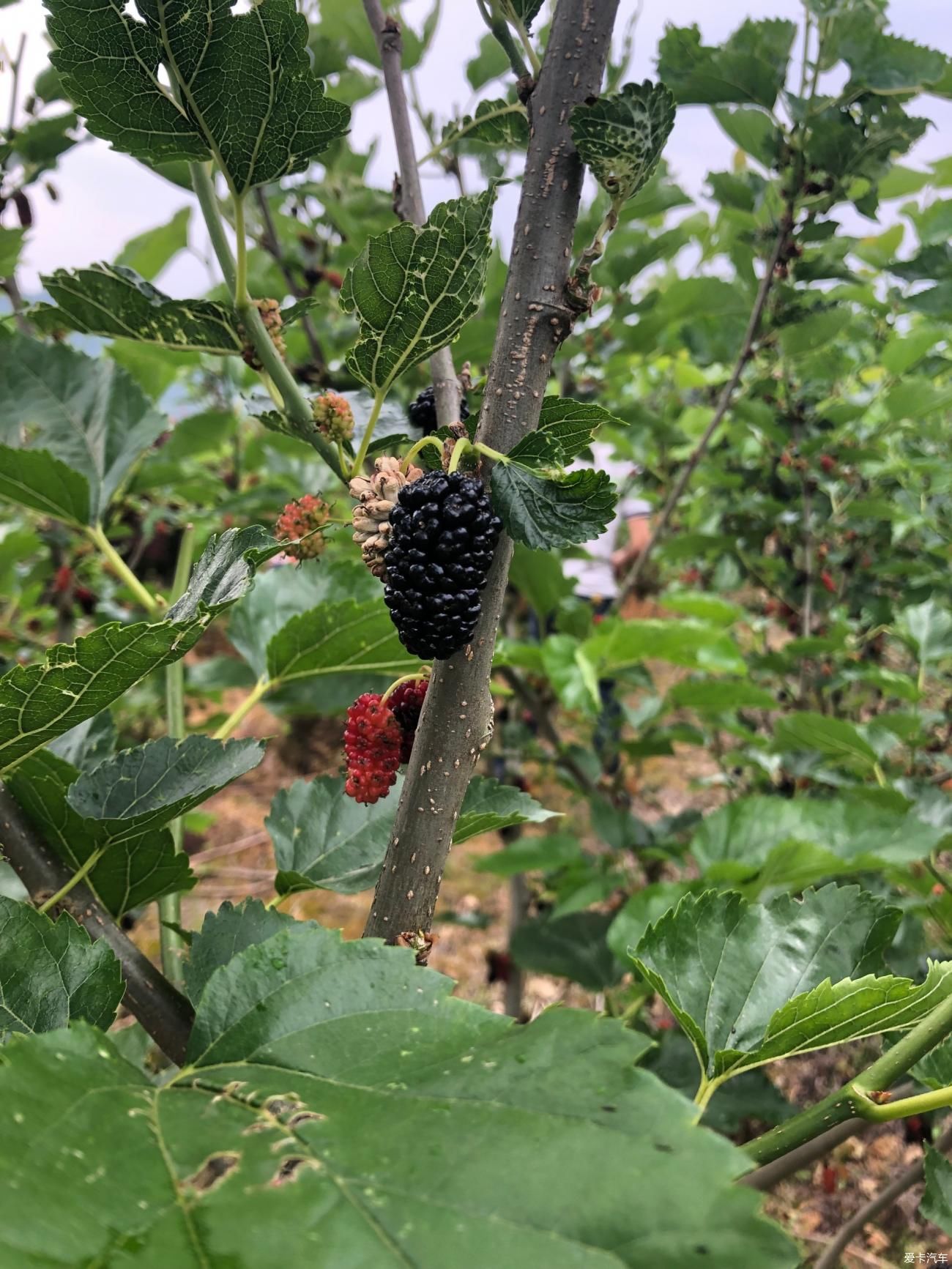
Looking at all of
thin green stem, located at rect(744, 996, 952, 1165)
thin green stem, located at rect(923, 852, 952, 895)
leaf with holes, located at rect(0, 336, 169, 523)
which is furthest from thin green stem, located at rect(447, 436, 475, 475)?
thin green stem, located at rect(923, 852, 952, 895)

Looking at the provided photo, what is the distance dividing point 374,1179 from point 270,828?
1.09ft

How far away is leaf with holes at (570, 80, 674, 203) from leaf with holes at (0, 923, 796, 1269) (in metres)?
0.35

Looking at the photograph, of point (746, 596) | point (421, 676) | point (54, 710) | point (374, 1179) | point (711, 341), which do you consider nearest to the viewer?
point (374, 1179)

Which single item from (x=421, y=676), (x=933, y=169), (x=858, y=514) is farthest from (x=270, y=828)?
(x=933, y=169)

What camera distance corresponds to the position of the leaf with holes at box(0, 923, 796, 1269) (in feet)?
0.68

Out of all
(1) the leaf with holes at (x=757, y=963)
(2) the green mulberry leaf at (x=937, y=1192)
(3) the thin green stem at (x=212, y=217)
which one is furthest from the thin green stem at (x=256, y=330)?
(2) the green mulberry leaf at (x=937, y=1192)

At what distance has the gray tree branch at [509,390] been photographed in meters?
0.37

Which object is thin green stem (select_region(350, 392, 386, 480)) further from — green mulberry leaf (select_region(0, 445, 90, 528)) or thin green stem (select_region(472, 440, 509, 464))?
green mulberry leaf (select_region(0, 445, 90, 528))

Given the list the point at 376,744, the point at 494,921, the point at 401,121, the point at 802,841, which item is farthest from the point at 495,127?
the point at 494,921

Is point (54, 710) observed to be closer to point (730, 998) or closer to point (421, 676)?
point (421, 676)

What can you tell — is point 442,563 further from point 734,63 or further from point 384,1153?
point 734,63

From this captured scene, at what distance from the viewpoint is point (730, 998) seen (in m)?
0.45

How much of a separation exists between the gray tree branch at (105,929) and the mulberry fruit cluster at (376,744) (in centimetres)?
13

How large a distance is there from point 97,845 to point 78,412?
18.2 inches
